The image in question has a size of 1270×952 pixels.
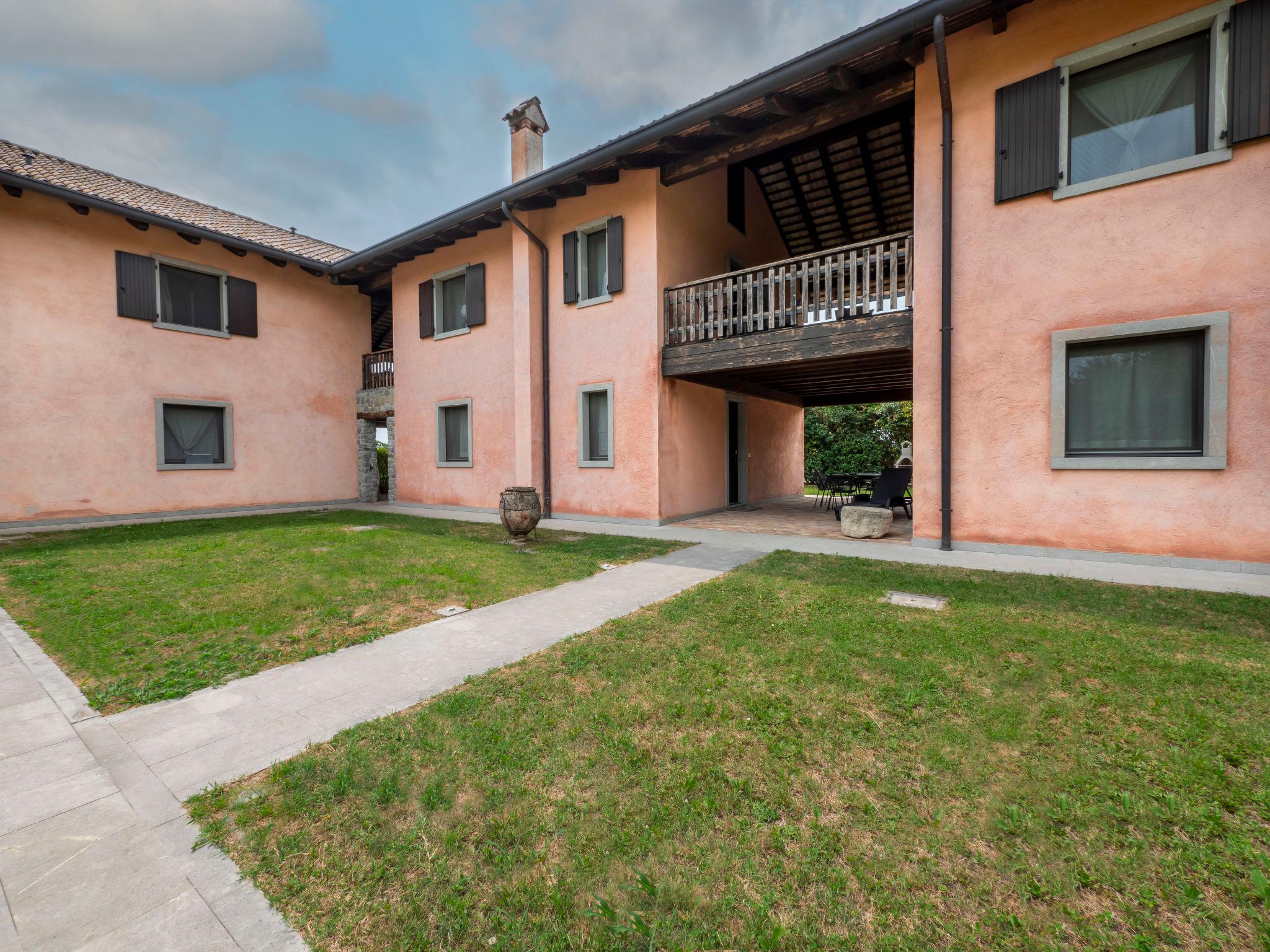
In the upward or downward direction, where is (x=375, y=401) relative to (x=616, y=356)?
downward

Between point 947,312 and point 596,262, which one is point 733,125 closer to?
point 596,262

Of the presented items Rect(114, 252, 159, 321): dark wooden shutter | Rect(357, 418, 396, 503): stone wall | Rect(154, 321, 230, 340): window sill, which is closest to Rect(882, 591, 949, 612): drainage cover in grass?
Rect(357, 418, 396, 503): stone wall

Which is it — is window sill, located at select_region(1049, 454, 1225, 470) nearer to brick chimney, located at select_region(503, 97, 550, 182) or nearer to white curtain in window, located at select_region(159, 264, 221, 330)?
brick chimney, located at select_region(503, 97, 550, 182)

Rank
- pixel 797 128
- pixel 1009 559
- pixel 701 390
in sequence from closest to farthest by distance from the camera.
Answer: pixel 1009 559 → pixel 797 128 → pixel 701 390

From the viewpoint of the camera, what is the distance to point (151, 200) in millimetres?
11531

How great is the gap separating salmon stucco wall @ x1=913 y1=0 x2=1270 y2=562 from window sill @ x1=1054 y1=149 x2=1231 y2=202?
0.23 feet

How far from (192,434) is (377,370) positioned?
4567mm

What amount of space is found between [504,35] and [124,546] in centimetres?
2112

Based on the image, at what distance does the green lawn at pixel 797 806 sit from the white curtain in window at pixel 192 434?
41.6 ft

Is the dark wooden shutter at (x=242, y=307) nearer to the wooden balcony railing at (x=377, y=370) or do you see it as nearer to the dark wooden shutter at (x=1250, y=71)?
the wooden balcony railing at (x=377, y=370)

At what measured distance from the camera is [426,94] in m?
43.1

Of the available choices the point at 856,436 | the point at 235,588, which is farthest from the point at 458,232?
the point at 856,436

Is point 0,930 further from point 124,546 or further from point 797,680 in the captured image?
point 124,546

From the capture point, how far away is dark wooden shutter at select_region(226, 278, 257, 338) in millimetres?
12461
